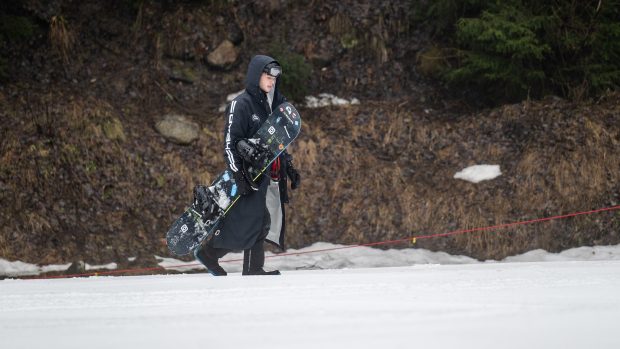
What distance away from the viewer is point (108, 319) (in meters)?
3.96

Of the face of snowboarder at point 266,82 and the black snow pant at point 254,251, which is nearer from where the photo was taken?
the face of snowboarder at point 266,82

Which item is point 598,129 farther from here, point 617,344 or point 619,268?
point 617,344

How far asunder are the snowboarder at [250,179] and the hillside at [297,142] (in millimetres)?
3522

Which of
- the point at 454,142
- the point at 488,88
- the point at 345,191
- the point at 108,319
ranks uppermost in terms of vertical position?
the point at 488,88

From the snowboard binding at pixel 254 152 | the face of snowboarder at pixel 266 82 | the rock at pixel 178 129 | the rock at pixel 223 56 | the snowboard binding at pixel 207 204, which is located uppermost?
the rock at pixel 223 56

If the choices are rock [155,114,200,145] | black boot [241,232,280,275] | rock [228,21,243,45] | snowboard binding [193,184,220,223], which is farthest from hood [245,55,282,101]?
rock [228,21,243,45]

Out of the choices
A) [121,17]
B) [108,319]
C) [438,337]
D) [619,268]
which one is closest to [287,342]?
[438,337]

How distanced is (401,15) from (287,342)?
38.9ft

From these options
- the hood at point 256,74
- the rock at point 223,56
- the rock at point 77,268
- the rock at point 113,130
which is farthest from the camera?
the rock at point 223,56

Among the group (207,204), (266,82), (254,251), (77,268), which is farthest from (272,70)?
(77,268)

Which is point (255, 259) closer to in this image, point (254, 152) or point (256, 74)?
point (254, 152)

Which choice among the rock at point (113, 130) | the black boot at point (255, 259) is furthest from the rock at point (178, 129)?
the black boot at point (255, 259)

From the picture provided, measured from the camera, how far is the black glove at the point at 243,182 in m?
7.17

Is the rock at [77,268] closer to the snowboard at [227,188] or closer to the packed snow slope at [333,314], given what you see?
the snowboard at [227,188]
